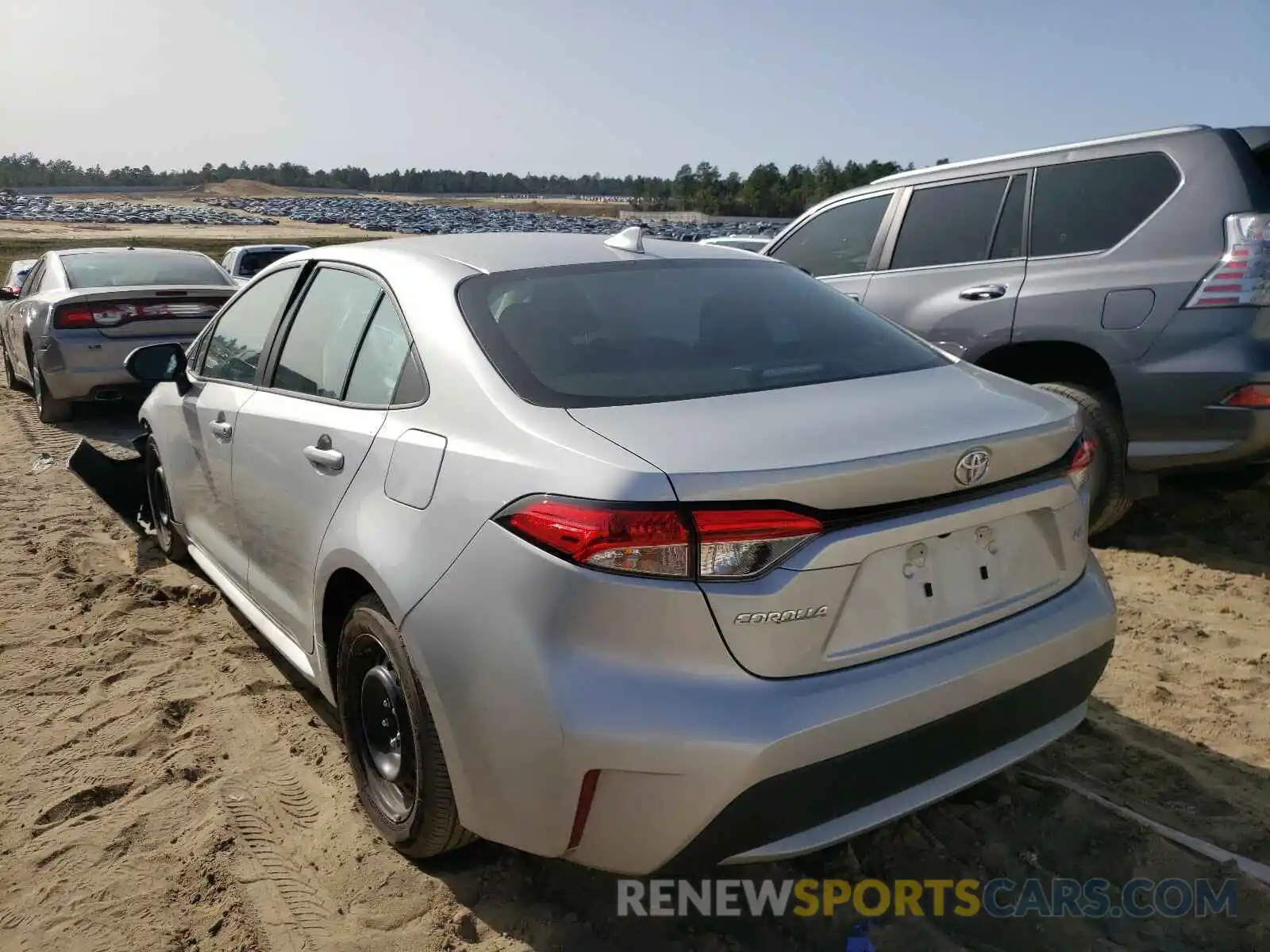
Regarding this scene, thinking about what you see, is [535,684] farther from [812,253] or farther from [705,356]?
[812,253]

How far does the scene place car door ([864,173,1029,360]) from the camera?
497 cm

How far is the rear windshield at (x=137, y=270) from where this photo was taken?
839cm

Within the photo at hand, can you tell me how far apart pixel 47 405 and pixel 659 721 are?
27.7 ft

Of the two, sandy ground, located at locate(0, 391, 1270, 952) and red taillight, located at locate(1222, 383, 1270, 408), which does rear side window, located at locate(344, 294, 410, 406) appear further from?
red taillight, located at locate(1222, 383, 1270, 408)

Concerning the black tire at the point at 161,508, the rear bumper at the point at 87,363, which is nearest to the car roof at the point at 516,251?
the black tire at the point at 161,508

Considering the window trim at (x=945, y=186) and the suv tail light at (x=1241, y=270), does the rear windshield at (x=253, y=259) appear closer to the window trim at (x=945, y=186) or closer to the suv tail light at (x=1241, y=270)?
the window trim at (x=945, y=186)

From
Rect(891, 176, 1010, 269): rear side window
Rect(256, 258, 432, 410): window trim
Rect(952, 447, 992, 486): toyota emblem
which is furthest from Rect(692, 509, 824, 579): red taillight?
Rect(891, 176, 1010, 269): rear side window

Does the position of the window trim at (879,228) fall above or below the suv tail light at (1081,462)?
above

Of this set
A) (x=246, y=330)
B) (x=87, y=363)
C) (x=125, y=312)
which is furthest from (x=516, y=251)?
(x=87, y=363)

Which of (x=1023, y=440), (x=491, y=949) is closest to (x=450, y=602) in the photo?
(x=491, y=949)

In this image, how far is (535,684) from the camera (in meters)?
1.90

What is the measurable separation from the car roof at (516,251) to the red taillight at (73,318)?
544 centimetres

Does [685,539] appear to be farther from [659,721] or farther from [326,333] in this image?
[326,333]

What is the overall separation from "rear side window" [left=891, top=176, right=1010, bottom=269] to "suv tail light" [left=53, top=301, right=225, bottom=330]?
550 cm
